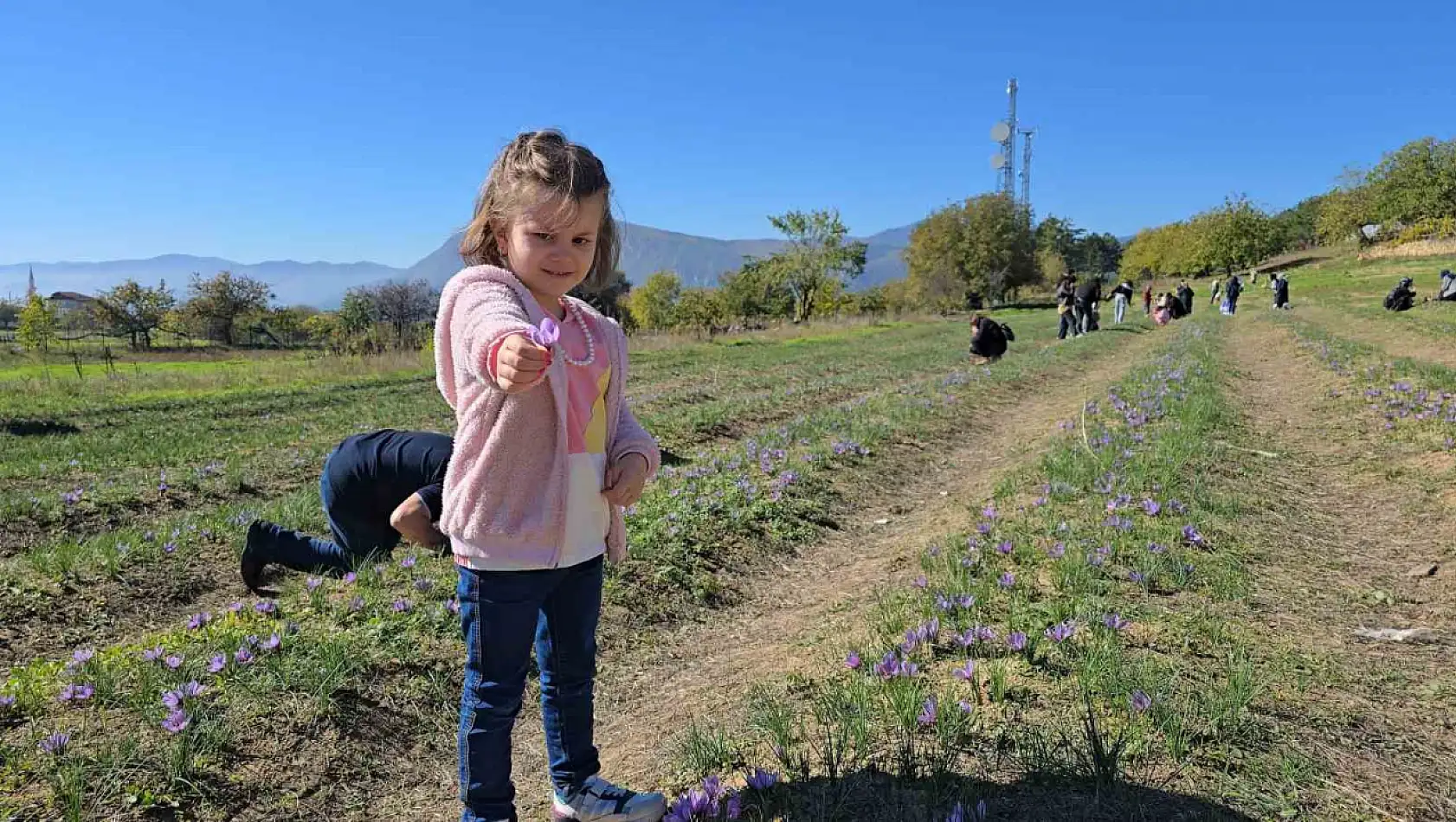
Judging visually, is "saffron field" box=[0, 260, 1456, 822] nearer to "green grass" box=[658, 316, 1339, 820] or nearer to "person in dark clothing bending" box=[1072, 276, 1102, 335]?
"green grass" box=[658, 316, 1339, 820]

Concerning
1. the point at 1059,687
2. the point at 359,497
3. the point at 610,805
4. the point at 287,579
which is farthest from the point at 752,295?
the point at 610,805

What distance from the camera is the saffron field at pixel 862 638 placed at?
2.88m

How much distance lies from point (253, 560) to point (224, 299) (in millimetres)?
96147

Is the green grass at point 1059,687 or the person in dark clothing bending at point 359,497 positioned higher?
the person in dark clothing bending at point 359,497

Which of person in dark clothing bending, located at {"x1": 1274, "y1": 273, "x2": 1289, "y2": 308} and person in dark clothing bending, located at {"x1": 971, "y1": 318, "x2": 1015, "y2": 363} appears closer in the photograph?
person in dark clothing bending, located at {"x1": 971, "y1": 318, "x2": 1015, "y2": 363}

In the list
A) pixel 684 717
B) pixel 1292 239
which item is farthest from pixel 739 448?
pixel 1292 239

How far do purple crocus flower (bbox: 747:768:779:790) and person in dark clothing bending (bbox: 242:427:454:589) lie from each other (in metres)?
2.14

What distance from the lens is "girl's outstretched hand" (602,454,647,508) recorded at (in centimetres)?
267

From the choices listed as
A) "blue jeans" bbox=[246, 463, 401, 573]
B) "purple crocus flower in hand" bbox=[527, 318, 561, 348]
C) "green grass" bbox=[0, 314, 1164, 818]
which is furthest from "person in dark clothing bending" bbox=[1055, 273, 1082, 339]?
"purple crocus flower in hand" bbox=[527, 318, 561, 348]

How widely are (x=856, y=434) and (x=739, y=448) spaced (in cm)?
157

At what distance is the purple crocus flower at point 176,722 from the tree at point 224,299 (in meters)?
89.8

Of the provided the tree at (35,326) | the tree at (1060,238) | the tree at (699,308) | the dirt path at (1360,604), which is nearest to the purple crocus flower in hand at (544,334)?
the dirt path at (1360,604)

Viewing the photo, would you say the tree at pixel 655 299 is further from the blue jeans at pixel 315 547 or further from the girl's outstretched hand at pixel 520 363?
the girl's outstretched hand at pixel 520 363

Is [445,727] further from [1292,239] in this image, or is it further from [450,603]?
[1292,239]
